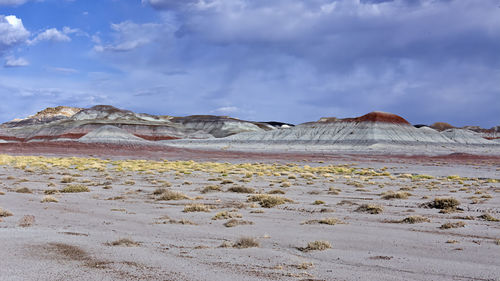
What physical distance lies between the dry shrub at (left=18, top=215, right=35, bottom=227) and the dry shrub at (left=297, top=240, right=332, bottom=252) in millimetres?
6424

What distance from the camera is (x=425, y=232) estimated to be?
9680 mm

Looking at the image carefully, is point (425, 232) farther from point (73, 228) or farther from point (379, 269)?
point (73, 228)

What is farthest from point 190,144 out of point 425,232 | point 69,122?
point 425,232

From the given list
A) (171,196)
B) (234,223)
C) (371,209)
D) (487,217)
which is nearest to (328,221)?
(234,223)

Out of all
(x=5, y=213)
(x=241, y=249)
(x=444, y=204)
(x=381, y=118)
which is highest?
(x=381, y=118)

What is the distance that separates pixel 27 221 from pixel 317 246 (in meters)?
7.01

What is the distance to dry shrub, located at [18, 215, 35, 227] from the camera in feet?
33.6

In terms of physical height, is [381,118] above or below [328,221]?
above

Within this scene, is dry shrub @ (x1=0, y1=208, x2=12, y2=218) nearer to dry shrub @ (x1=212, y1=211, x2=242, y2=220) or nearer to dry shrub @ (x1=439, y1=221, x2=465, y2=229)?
dry shrub @ (x1=212, y1=211, x2=242, y2=220)

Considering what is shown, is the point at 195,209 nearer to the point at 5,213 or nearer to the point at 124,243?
the point at 124,243

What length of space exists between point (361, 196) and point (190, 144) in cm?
9989

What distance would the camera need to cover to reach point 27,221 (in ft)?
34.8

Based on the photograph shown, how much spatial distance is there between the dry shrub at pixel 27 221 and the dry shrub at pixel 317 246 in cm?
642

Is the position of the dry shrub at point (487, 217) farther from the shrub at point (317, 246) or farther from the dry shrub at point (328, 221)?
the shrub at point (317, 246)
